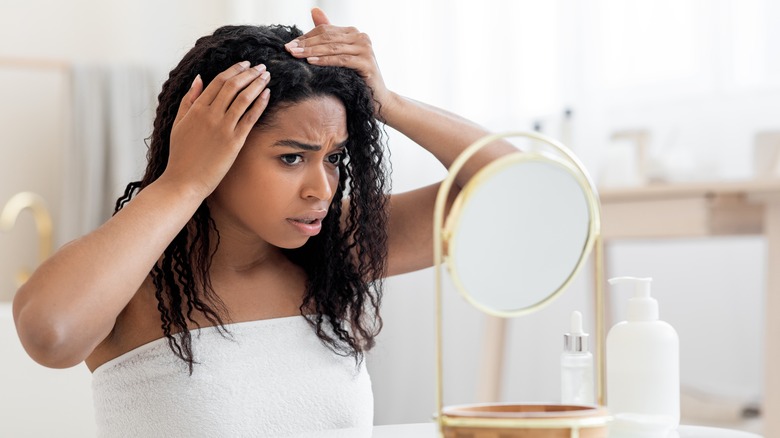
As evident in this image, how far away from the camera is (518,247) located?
0.70 m

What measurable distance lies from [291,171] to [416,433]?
0.95ft

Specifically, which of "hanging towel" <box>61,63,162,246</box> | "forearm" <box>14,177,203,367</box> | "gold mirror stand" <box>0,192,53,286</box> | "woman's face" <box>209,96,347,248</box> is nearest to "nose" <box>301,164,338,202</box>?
"woman's face" <box>209,96,347,248</box>

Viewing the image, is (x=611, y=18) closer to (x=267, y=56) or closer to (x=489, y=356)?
(x=489, y=356)

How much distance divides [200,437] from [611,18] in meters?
1.56

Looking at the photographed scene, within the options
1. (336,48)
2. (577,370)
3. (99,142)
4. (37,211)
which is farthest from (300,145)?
(99,142)

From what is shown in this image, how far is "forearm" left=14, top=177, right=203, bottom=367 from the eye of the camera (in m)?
0.86

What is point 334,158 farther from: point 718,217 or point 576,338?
point 718,217

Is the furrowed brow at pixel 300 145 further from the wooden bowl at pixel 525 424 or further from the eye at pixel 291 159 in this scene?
the wooden bowl at pixel 525 424

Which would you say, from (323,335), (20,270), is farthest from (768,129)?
(20,270)

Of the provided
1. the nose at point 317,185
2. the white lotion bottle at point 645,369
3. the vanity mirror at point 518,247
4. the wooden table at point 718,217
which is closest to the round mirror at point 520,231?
the vanity mirror at point 518,247

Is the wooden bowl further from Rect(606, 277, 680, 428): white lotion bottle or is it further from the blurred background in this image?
the blurred background

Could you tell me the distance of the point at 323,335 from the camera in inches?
42.7

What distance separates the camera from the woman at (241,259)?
90cm

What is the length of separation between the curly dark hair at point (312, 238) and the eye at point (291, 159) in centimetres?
4
